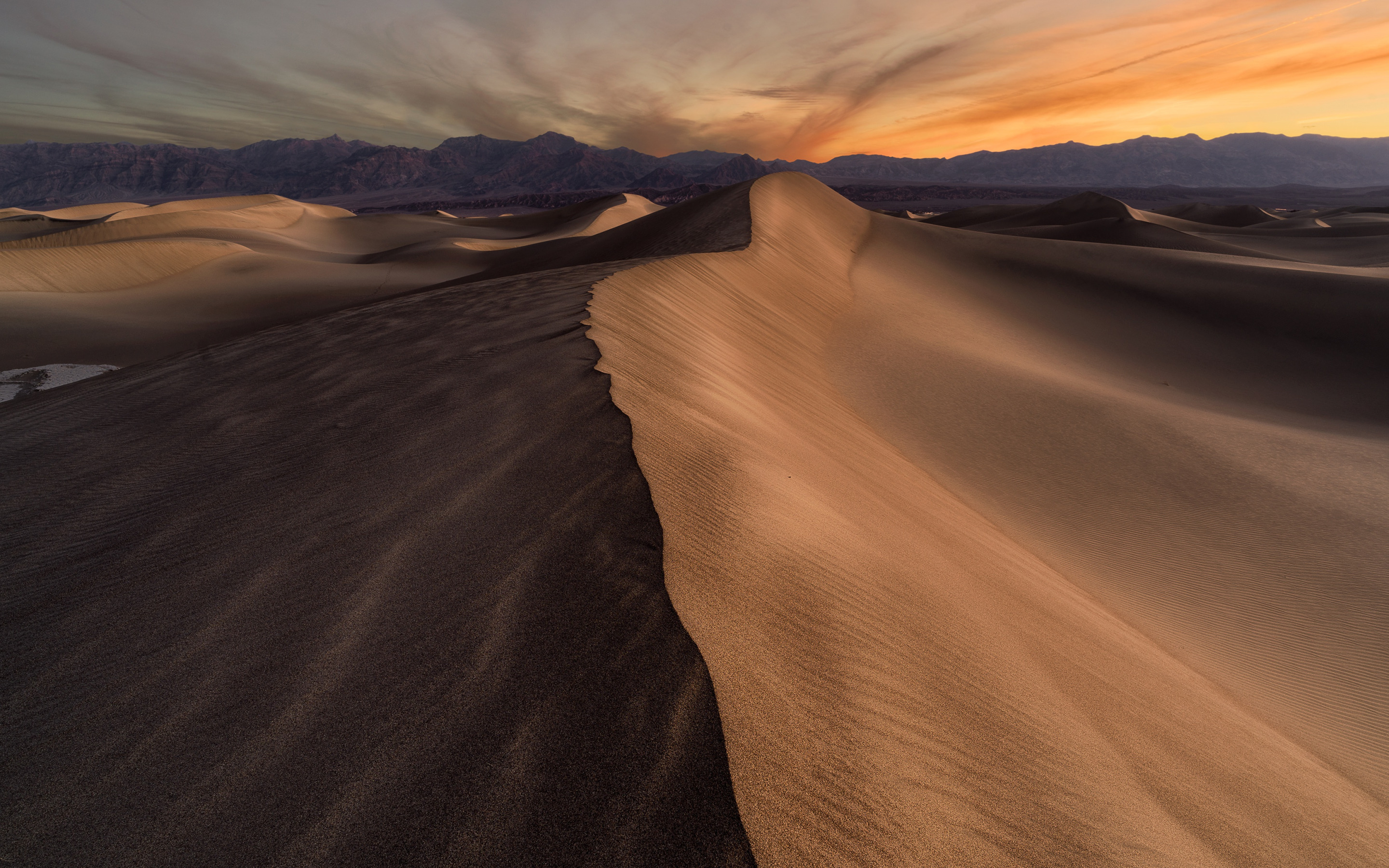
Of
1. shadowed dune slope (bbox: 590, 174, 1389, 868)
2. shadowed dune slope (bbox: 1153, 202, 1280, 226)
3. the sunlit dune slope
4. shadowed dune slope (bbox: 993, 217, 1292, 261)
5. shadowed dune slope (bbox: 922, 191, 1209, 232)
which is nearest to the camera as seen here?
shadowed dune slope (bbox: 590, 174, 1389, 868)

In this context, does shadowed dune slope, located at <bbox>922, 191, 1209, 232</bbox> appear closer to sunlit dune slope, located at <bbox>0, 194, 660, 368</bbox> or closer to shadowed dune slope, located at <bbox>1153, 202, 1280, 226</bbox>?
shadowed dune slope, located at <bbox>1153, 202, 1280, 226</bbox>

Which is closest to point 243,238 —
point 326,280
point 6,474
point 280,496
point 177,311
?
point 326,280

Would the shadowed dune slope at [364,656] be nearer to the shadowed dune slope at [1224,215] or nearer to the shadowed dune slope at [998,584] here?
the shadowed dune slope at [998,584]

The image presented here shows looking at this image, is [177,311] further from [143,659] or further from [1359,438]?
[1359,438]

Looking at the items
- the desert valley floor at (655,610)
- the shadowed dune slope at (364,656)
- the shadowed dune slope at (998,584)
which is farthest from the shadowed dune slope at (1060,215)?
the shadowed dune slope at (364,656)

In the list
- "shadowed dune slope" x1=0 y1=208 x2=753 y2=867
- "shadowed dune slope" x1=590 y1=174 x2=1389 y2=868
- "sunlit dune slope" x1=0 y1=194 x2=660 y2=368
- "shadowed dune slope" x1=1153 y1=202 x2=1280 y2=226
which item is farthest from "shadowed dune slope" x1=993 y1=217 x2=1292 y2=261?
"shadowed dune slope" x1=0 y1=208 x2=753 y2=867

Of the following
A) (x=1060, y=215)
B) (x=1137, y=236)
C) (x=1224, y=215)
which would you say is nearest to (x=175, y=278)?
(x=1137, y=236)
